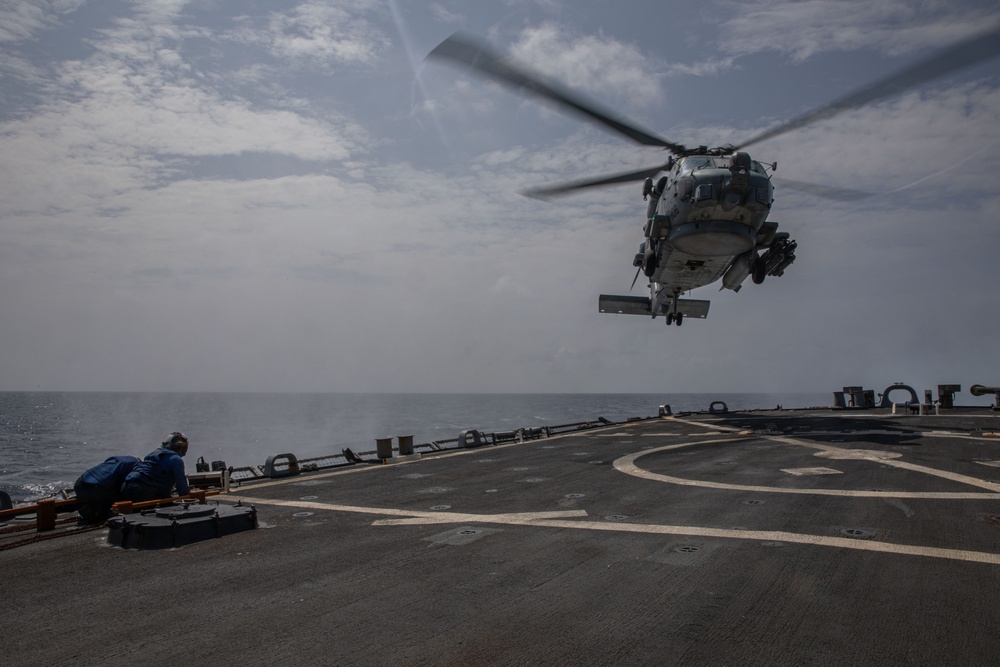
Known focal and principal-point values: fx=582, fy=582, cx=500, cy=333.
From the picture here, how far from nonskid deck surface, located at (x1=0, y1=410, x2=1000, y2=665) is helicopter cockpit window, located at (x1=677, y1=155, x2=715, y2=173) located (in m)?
13.9

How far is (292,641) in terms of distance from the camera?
484 cm

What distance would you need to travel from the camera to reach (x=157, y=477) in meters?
9.79

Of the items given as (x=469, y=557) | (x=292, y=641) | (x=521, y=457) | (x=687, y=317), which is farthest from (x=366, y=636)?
(x=687, y=317)

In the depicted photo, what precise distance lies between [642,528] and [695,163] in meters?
18.1

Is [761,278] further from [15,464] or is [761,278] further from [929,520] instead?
[15,464]

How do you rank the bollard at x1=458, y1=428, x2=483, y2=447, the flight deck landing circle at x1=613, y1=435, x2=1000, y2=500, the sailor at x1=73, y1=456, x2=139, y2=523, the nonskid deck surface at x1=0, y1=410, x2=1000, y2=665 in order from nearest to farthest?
the nonskid deck surface at x1=0, y1=410, x2=1000, y2=665 < the sailor at x1=73, y1=456, x2=139, y2=523 < the flight deck landing circle at x1=613, y1=435, x2=1000, y2=500 < the bollard at x1=458, y1=428, x2=483, y2=447

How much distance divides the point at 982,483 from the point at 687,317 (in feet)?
74.1

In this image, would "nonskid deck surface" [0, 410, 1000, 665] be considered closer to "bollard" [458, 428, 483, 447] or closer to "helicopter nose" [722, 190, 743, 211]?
"bollard" [458, 428, 483, 447]

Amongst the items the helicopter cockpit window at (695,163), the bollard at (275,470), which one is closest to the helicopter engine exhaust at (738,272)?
the helicopter cockpit window at (695,163)

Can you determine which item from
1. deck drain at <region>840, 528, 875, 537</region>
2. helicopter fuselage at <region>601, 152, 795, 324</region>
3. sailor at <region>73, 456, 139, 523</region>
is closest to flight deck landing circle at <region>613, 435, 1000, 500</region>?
deck drain at <region>840, 528, 875, 537</region>

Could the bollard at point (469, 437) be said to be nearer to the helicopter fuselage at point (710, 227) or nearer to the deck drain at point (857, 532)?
the helicopter fuselage at point (710, 227)

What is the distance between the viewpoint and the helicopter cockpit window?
73.8 feet

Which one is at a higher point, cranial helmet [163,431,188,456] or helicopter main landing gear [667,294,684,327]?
helicopter main landing gear [667,294,684,327]

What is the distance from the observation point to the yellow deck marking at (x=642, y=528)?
6902 mm
